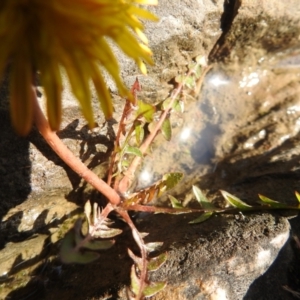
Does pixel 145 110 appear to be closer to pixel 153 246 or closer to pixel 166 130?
pixel 166 130

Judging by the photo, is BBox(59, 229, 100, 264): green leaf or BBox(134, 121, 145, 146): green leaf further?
BBox(134, 121, 145, 146): green leaf

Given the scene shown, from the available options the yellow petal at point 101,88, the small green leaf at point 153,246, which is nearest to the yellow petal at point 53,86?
the yellow petal at point 101,88

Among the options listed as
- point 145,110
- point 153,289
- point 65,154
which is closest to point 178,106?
point 145,110

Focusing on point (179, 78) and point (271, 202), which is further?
point (179, 78)

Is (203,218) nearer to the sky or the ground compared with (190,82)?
nearer to the ground

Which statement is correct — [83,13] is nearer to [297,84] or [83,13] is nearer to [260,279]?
[260,279]

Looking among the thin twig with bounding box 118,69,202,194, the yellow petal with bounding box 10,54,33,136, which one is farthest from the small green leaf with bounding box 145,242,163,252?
the yellow petal with bounding box 10,54,33,136

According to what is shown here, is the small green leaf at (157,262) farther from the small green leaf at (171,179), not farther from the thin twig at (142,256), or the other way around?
the small green leaf at (171,179)

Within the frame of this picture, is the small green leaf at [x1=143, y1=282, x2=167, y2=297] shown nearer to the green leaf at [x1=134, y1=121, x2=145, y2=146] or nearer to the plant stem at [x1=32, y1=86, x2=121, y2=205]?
the plant stem at [x1=32, y1=86, x2=121, y2=205]
